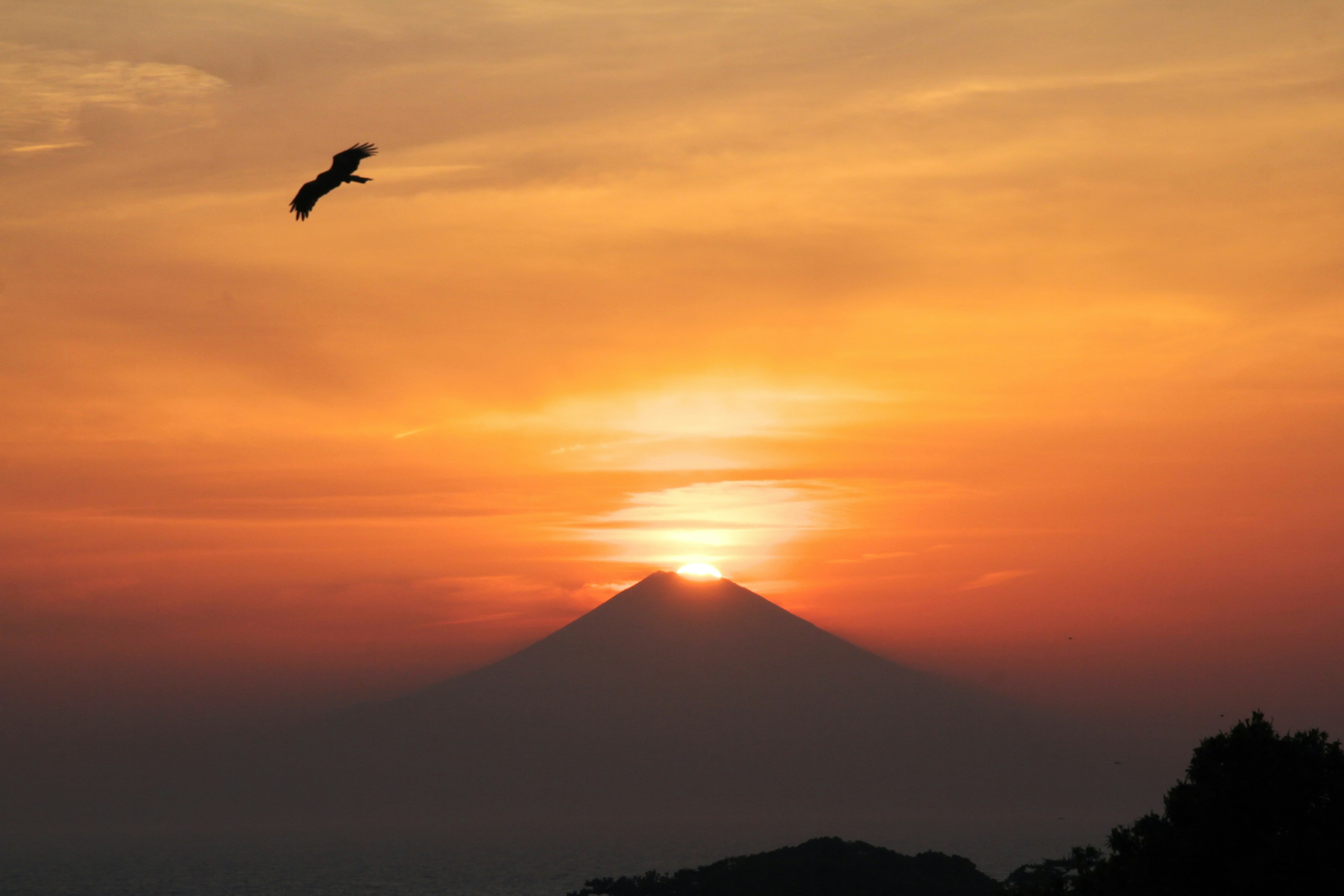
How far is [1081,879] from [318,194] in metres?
38.5

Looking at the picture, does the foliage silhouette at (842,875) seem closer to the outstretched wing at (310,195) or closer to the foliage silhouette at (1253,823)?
the foliage silhouette at (1253,823)

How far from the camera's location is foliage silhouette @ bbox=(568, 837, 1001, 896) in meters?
107

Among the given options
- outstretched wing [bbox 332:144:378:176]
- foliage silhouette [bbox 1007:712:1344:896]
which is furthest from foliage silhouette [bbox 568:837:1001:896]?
outstretched wing [bbox 332:144:378:176]

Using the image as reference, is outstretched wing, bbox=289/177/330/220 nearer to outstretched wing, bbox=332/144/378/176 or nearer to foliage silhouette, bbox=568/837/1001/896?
outstretched wing, bbox=332/144/378/176

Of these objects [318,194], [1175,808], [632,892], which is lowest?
[632,892]

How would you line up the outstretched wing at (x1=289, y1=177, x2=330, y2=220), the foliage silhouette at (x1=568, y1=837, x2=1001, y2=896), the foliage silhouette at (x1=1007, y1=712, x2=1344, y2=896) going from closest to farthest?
1. the outstretched wing at (x1=289, y1=177, x2=330, y2=220)
2. the foliage silhouette at (x1=1007, y1=712, x2=1344, y2=896)
3. the foliage silhouette at (x1=568, y1=837, x2=1001, y2=896)

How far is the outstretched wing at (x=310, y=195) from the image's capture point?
107 ft

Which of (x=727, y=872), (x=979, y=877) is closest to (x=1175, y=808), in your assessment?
(x=979, y=877)

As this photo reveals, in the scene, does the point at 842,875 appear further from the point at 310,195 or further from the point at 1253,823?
the point at 310,195

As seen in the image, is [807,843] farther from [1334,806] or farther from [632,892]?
[1334,806]

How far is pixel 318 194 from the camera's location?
33031 mm

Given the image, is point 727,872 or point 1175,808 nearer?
point 1175,808

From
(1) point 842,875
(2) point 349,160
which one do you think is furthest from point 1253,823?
(1) point 842,875

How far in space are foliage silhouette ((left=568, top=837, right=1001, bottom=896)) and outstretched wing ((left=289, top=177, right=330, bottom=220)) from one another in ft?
277
